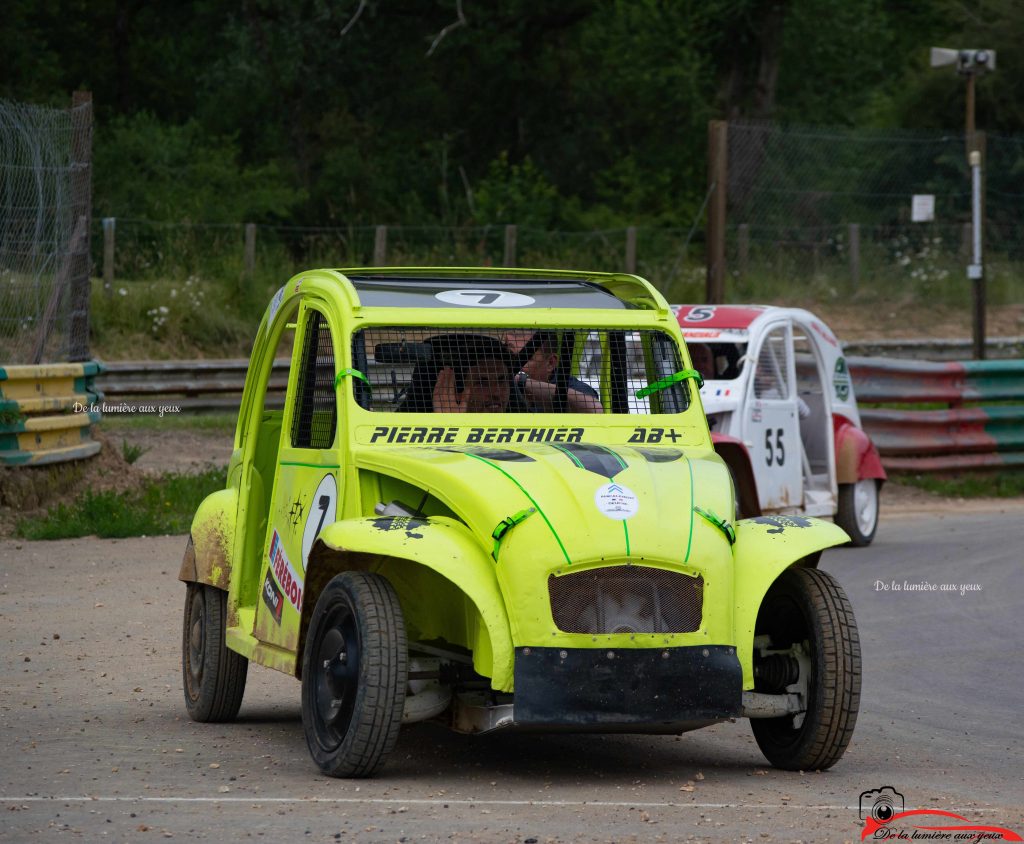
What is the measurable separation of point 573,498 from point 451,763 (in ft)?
4.13

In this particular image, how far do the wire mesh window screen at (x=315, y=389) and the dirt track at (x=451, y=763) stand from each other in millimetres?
1225

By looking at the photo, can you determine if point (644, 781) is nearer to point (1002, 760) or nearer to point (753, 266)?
point (1002, 760)

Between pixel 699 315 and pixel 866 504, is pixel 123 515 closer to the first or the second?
pixel 699 315

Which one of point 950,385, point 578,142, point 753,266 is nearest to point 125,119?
point 578,142

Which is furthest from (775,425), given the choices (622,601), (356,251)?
(356,251)

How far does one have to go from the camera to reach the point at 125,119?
4100 centimetres

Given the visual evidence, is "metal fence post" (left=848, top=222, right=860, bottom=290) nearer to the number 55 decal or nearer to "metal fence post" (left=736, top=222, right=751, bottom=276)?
"metal fence post" (left=736, top=222, right=751, bottom=276)

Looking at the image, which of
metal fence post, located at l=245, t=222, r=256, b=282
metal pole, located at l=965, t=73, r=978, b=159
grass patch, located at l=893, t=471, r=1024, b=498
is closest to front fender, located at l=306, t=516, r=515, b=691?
grass patch, located at l=893, t=471, r=1024, b=498

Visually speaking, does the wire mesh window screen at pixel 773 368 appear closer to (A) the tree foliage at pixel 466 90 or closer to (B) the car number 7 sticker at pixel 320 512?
(B) the car number 7 sticker at pixel 320 512

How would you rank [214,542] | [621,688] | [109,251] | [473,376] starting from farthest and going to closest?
1. [109,251]
2. [214,542]
3. [473,376]
4. [621,688]

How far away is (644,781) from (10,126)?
9.23 m

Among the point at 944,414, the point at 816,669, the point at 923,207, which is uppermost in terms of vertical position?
the point at 923,207

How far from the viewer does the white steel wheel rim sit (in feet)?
44.8

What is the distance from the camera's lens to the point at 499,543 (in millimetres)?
5797
